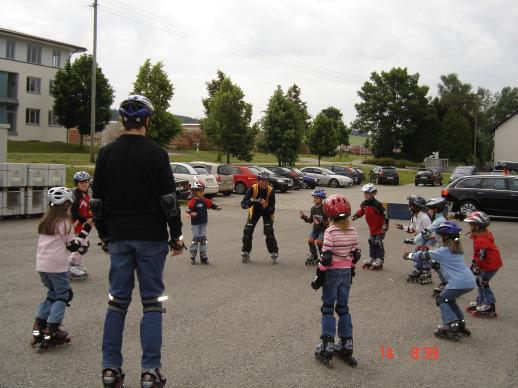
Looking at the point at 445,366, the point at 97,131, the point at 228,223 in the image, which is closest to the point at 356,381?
the point at 445,366

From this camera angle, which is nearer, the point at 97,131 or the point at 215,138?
the point at 215,138

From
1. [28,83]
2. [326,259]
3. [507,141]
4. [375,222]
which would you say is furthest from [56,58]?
[326,259]

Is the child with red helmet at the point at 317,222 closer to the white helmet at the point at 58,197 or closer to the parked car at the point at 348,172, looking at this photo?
the white helmet at the point at 58,197

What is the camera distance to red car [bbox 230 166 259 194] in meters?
27.8

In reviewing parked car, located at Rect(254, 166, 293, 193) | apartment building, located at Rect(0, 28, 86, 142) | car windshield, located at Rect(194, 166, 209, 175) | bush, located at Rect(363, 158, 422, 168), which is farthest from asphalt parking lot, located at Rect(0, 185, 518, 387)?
bush, located at Rect(363, 158, 422, 168)

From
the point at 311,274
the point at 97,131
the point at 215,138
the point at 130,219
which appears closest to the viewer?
the point at 130,219

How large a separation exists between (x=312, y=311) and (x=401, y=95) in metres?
75.3

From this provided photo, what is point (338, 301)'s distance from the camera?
5.12 metres

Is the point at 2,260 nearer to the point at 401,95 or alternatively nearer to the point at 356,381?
the point at 356,381

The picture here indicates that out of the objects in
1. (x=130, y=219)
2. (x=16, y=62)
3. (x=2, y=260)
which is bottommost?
(x=2, y=260)

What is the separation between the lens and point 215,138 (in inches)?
1572

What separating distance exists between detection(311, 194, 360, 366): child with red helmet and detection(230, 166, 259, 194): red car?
2249cm

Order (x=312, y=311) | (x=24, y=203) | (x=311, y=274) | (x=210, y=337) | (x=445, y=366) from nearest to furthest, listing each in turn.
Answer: (x=445, y=366)
(x=210, y=337)
(x=312, y=311)
(x=311, y=274)
(x=24, y=203)

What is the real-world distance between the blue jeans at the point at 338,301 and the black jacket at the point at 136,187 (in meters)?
1.79
